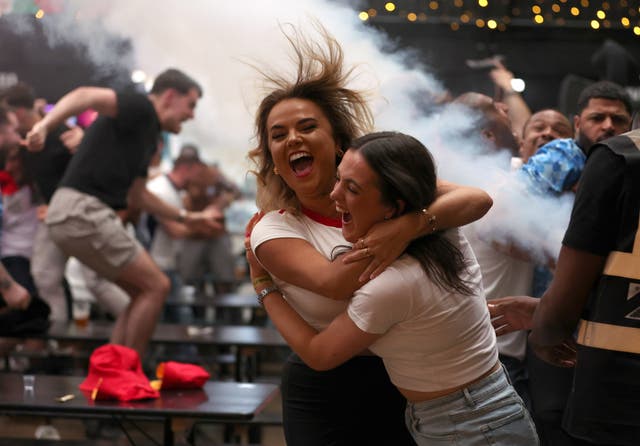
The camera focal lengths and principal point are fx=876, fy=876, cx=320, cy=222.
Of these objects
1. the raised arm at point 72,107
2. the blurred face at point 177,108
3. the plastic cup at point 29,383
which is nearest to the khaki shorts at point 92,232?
the raised arm at point 72,107

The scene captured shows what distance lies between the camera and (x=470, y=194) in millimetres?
2074

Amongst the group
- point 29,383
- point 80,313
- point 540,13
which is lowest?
point 80,313

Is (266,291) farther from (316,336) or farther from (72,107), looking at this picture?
(72,107)

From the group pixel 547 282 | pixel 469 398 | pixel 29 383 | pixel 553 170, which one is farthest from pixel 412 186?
pixel 29 383

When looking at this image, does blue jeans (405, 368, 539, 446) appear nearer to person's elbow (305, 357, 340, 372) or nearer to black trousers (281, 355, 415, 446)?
person's elbow (305, 357, 340, 372)

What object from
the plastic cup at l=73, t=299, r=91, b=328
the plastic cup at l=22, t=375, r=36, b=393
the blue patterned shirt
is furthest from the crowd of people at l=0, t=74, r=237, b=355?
the blue patterned shirt

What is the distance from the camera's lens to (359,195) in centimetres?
187

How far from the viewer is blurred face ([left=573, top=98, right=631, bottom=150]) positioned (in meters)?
3.04

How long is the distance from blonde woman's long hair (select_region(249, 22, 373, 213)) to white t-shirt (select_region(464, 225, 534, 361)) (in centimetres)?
64

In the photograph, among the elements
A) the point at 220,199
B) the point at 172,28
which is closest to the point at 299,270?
the point at 172,28

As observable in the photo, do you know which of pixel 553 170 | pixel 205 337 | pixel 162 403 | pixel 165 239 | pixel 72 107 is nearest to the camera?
pixel 553 170

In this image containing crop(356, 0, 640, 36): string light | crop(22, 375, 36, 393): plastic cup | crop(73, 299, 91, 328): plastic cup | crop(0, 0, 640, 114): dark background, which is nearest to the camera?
crop(22, 375, 36, 393): plastic cup

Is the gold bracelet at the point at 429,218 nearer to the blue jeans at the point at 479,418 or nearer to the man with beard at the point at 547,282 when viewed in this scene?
the blue jeans at the point at 479,418

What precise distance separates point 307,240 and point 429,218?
1.14 ft
